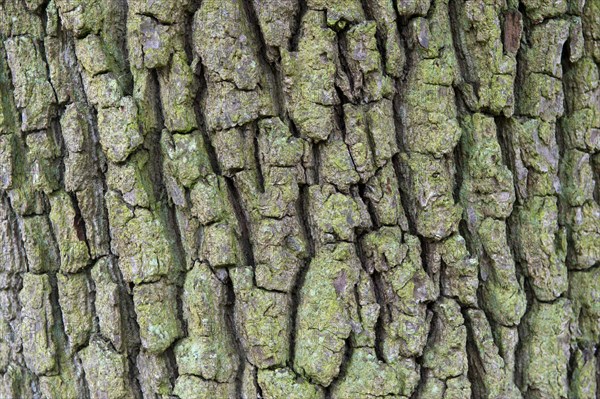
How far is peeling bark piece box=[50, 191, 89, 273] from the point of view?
1.52m

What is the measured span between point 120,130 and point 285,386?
78 centimetres

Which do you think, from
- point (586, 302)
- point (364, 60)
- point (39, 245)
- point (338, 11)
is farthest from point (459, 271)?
point (39, 245)

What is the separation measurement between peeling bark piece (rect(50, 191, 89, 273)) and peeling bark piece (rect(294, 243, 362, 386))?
620 mm

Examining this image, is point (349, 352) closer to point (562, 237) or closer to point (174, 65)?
point (562, 237)

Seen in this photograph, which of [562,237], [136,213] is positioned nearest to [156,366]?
[136,213]

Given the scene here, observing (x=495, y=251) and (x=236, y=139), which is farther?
(x=495, y=251)

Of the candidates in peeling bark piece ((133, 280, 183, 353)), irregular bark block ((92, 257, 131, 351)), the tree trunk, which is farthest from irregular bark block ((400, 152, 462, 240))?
irregular bark block ((92, 257, 131, 351))

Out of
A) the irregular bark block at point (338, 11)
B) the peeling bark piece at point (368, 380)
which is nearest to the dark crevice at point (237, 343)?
the peeling bark piece at point (368, 380)

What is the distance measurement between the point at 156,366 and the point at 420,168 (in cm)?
88

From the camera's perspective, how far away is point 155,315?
148 centimetres

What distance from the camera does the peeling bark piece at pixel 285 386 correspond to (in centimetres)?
145

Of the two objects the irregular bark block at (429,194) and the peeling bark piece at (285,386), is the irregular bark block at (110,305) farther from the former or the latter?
the irregular bark block at (429,194)

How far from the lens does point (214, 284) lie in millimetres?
1463

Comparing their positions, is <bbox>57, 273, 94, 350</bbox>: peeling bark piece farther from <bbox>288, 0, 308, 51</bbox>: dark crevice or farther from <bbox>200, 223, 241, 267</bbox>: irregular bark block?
<bbox>288, 0, 308, 51</bbox>: dark crevice
